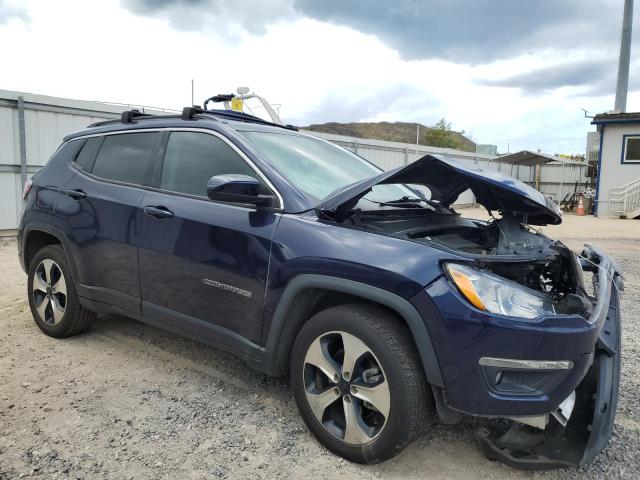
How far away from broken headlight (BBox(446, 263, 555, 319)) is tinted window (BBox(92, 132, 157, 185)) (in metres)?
2.34

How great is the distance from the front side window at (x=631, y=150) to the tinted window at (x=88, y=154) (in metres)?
20.9

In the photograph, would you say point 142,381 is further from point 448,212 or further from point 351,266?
point 448,212

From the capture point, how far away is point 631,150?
19672mm

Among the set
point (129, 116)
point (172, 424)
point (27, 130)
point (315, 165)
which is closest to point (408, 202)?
point (315, 165)

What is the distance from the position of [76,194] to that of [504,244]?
310 cm

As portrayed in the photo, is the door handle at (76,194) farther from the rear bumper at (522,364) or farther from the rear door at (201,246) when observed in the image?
the rear bumper at (522,364)

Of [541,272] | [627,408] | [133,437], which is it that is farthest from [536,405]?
[133,437]

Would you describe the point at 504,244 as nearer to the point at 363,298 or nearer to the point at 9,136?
the point at 363,298

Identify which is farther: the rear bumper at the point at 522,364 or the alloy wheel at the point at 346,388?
Answer: the alloy wheel at the point at 346,388

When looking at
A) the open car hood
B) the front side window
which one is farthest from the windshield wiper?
the front side window

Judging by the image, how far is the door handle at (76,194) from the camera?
379 cm

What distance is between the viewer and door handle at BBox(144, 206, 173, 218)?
3198 mm

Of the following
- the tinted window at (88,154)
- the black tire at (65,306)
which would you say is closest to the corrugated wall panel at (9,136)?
the black tire at (65,306)

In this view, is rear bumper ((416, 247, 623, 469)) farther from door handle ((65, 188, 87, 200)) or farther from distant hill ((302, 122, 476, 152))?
distant hill ((302, 122, 476, 152))
